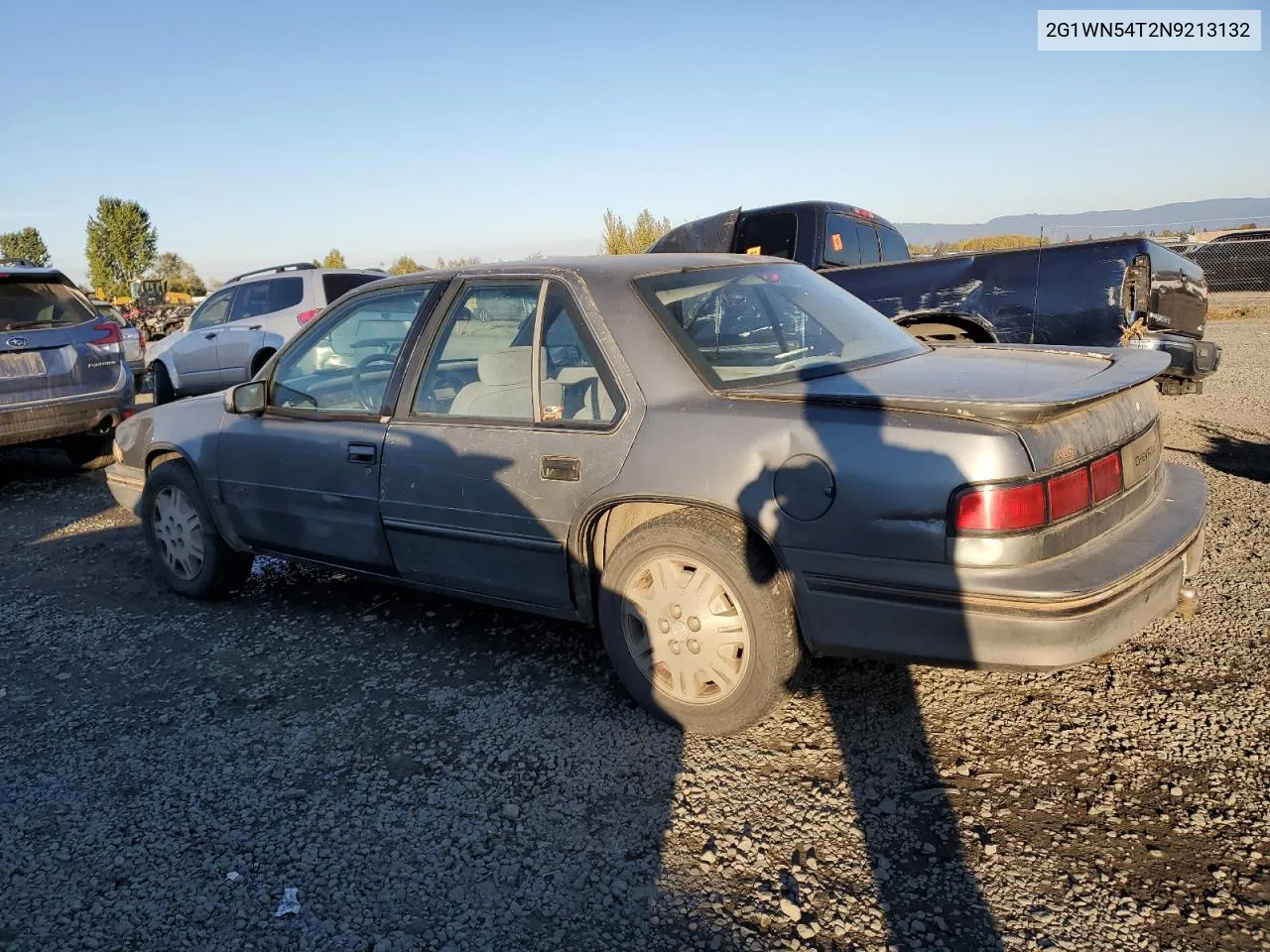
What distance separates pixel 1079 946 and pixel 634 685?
1.59 meters

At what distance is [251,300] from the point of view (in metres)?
11.8

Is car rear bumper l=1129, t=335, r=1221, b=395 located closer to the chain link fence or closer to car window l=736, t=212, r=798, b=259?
car window l=736, t=212, r=798, b=259

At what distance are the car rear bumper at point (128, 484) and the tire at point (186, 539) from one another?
10 centimetres

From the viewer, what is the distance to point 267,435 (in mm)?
4312

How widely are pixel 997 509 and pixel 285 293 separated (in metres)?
10.6

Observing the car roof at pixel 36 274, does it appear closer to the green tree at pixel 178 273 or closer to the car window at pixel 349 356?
the car window at pixel 349 356

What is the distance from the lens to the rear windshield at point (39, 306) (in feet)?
25.0

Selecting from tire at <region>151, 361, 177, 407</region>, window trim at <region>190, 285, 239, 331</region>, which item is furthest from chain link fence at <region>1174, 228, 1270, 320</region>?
tire at <region>151, 361, 177, 407</region>

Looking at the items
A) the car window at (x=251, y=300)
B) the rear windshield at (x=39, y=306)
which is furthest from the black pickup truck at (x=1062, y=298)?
the car window at (x=251, y=300)

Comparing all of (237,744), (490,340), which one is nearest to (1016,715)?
(490,340)

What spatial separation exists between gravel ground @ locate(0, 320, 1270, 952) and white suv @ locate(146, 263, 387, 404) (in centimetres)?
759

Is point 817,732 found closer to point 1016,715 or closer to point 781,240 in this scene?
point 1016,715

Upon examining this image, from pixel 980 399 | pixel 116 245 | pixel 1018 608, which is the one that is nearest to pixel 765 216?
pixel 980 399

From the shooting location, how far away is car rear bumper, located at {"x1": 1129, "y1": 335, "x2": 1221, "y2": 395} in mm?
6082
